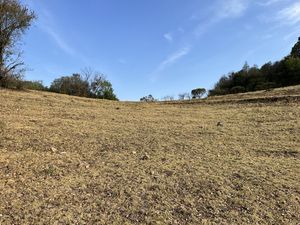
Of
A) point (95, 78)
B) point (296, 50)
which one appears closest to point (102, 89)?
point (95, 78)

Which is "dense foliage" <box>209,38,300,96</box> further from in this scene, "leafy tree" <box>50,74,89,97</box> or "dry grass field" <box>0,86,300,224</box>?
"dry grass field" <box>0,86,300,224</box>

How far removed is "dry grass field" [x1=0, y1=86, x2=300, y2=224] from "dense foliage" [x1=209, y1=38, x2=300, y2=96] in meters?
28.3

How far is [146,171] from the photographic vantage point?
24.7 feet

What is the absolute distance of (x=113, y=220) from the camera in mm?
5500

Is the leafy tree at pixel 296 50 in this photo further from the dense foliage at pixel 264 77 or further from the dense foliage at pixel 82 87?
the dense foliage at pixel 82 87

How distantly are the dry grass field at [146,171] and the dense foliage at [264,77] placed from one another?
2833cm

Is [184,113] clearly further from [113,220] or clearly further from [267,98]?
[113,220]

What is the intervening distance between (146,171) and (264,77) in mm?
41615

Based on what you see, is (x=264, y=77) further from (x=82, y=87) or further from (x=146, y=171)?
(x=146, y=171)

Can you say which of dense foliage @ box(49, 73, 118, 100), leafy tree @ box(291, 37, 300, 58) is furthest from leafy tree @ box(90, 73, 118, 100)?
leafy tree @ box(291, 37, 300, 58)

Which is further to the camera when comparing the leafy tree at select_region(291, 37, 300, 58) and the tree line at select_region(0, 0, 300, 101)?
the leafy tree at select_region(291, 37, 300, 58)

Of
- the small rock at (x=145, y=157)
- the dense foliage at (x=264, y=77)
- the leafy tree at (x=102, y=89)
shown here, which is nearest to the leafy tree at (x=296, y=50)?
the dense foliage at (x=264, y=77)

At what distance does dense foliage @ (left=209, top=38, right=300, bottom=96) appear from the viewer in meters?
40.5

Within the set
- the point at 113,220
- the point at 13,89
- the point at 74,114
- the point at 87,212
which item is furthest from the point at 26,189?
the point at 13,89
